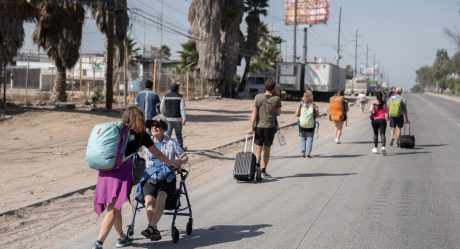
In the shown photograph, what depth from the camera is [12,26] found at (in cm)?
2216

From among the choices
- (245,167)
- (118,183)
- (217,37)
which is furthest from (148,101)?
(217,37)

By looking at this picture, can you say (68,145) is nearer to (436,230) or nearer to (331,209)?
(331,209)

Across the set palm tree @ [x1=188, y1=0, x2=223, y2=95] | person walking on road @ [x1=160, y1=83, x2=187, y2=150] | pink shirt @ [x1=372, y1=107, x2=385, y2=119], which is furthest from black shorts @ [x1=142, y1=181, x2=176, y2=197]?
palm tree @ [x1=188, y1=0, x2=223, y2=95]

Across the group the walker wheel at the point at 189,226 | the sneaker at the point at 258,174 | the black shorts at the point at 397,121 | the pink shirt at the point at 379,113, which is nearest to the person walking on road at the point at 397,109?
the black shorts at the point at 397,121

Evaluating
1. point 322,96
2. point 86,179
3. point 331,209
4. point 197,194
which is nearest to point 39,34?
point 86,179

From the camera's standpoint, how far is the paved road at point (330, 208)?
20.9 ft

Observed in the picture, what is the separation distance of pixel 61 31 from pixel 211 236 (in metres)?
24.2

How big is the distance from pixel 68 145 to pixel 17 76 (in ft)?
127

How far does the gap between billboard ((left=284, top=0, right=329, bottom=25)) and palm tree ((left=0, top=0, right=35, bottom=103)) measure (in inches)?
2152

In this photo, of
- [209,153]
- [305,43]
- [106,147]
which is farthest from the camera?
[305,43]

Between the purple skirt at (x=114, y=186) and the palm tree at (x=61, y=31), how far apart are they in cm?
2340

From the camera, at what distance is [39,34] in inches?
1115

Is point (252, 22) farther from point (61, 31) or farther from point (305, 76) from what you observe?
point (61, 31)

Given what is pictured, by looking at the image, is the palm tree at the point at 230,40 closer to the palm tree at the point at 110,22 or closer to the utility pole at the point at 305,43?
the utility pole at the point at 305,43
